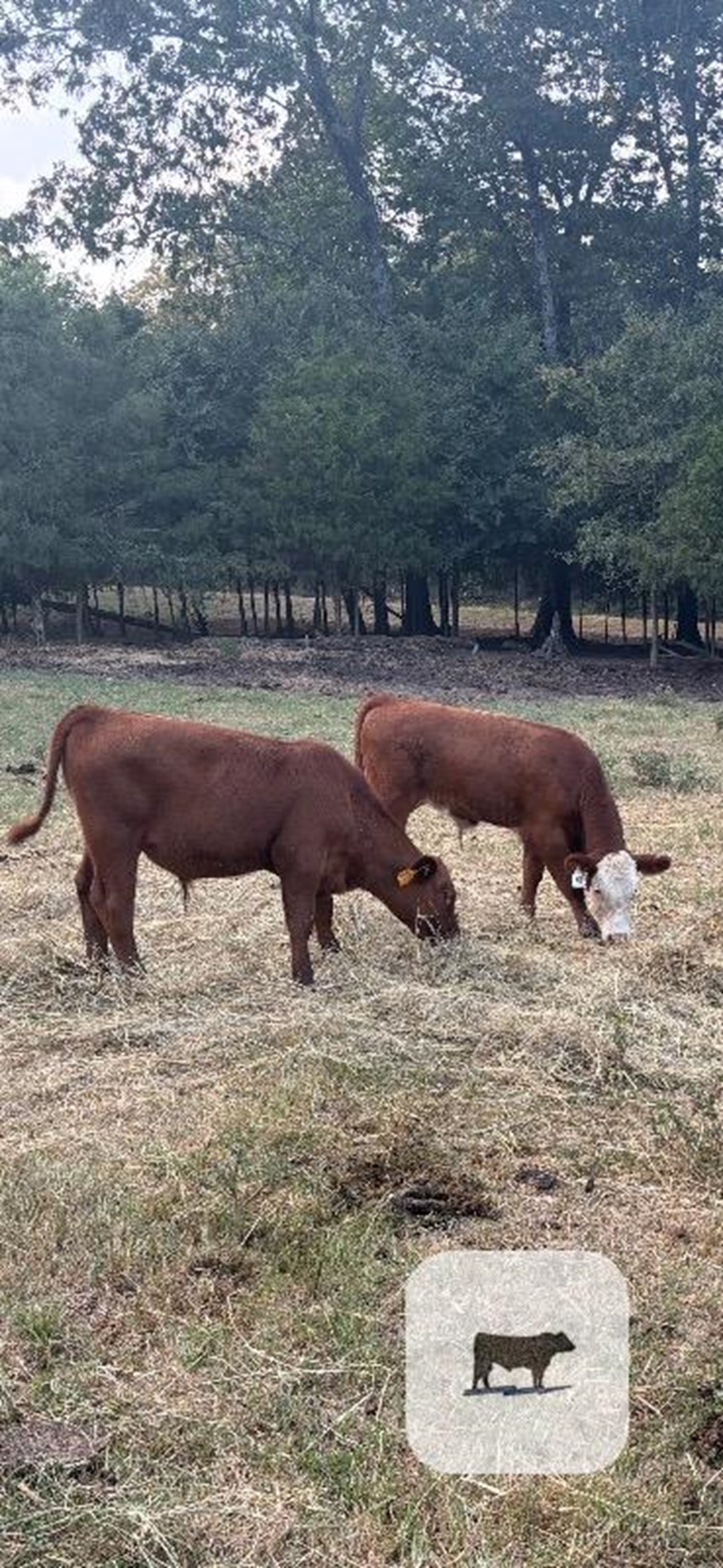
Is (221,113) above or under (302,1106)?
above

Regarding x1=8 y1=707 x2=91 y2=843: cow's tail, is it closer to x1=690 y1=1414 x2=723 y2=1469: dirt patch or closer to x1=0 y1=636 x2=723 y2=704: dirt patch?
x1=690 y1=1414 x2=723 y2=1469: dirt patch

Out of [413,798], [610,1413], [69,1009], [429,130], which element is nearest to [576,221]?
[429,130]

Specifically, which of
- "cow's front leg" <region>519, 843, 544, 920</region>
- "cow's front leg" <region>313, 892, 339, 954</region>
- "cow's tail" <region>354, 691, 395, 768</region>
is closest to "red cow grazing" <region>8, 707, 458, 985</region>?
"cow's front leg" <region>313, 892, 339, 954</region>

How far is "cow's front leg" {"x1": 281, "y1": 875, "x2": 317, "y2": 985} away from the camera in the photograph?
7477 millimetres

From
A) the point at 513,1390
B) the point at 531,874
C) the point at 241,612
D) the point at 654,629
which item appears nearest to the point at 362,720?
the point at 531,874

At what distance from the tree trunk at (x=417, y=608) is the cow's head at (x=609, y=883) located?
104ft

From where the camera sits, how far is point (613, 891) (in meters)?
8.45

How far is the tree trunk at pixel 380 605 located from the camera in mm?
40000

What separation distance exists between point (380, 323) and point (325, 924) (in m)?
34.4

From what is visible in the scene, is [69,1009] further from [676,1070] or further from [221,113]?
[221,113]

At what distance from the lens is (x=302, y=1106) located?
5.32m

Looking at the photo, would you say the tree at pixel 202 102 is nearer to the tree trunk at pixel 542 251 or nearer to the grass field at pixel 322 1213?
the tree trunk at pixel 542 251

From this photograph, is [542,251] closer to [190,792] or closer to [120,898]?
[190,792]

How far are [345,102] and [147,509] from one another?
16.6 m
